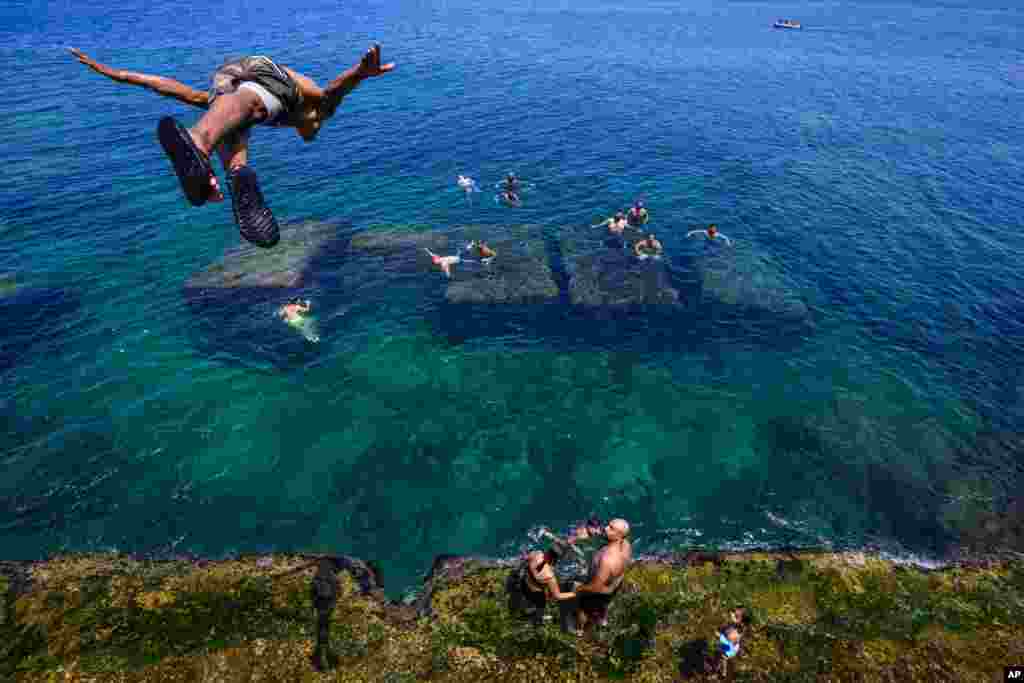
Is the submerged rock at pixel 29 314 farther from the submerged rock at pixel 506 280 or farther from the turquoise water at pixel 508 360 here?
the submerged rock at pixel 506 280

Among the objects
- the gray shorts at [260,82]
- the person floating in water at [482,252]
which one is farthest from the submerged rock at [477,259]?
the gray shorts at [260,82]

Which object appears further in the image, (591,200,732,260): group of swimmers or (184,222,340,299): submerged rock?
(591,200,732,260): group of swimmers

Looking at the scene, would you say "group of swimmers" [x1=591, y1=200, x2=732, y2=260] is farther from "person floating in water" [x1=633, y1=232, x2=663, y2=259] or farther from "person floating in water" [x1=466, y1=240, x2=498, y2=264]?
"person floating in water" [x1=466, y1=240, x2=498, y2=264]

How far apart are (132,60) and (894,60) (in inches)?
3835

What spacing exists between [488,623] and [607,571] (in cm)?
296

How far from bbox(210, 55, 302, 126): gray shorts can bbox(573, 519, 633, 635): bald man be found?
7.88 metres

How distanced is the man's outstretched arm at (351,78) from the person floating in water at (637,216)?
2513 cm

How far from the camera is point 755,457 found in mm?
17547

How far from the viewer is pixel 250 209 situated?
5.60 m

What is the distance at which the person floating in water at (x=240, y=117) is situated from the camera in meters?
4.71

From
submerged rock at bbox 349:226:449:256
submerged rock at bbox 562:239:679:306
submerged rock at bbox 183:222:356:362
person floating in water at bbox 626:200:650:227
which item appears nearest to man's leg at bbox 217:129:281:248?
submerged rock at bbox 183:222:356:362

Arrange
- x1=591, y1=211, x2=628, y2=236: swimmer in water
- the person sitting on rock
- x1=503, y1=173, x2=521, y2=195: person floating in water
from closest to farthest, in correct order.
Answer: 1. the person sitting on rock
2. x1=591, y1=211, x2=628, y2=236: swimmer in water
3. x1=503, y1=173, x2=521, y2=195: person floating in water

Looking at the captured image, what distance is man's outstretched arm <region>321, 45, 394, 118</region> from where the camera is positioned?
575 cm

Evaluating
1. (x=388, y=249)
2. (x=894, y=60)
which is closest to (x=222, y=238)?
(x=388, y=249)
